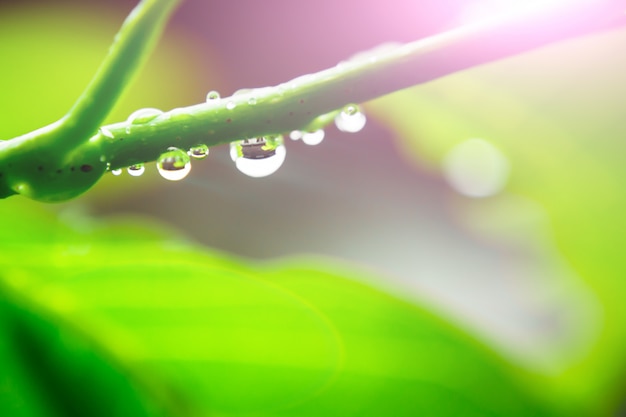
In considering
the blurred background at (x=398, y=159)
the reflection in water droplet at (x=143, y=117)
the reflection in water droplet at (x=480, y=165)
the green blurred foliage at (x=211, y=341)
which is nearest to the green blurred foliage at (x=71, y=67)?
the blurred background at (x=398, y=159)

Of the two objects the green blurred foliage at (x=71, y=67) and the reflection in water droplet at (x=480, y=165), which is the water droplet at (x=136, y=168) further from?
the reflection in water droplet at (x=480, y=165)

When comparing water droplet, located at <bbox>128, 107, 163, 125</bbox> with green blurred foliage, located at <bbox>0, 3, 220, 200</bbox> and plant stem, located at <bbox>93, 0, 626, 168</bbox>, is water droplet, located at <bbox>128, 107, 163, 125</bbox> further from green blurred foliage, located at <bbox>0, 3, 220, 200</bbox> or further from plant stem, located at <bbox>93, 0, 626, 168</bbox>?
green blurred foliage, located at <bbox>0, 3, 220, 200</bbox>

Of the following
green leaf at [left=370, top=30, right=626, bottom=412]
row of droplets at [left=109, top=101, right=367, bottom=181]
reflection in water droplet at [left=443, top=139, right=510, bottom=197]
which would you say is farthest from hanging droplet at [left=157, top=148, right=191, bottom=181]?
reflection in water droplet at [left=443, top=139, right=510, bottom=197]

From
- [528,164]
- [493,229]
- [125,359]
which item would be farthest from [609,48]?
[125,359]

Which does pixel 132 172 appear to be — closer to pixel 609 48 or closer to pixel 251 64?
pixel 609 48

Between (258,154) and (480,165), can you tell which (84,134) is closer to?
(258,154)

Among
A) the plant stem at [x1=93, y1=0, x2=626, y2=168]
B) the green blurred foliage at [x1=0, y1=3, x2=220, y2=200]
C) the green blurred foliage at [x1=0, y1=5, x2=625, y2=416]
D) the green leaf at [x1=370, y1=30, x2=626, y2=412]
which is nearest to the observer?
the plant stem at [x1=93, y1=0, x2=626, y2=168]

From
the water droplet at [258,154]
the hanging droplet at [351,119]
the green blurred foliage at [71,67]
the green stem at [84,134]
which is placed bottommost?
the green stem at [84,134]
